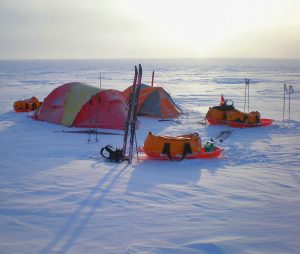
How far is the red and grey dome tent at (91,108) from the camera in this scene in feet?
37.8

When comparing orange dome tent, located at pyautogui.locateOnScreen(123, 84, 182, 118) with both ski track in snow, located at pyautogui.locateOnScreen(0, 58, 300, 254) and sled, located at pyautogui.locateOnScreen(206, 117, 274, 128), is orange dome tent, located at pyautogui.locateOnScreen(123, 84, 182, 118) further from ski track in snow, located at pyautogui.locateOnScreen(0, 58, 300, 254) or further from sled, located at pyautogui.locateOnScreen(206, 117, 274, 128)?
ski track in snow, located at pyautogui.locateOnScreen(0, 58, 300, 254)

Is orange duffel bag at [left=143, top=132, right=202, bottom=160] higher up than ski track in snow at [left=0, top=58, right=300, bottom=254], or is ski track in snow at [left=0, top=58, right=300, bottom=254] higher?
orange duffel bag at [left=143, top=132, right=202, bottom=160]

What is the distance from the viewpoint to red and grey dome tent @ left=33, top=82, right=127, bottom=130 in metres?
11.5

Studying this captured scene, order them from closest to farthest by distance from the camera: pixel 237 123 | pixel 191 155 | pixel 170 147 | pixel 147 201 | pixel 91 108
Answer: pixel 147 201 → pixel 170 147 → pixel 191 155 → pixel 91 108 → pixel 237 123

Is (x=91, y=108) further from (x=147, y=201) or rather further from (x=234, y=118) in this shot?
(x=147, y=201)

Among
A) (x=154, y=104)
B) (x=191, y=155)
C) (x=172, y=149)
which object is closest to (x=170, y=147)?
(x=172, y=149)

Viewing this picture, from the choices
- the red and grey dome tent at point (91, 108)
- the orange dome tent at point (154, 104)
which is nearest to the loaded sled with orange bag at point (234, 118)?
the orange dome tent at point (154, 104)

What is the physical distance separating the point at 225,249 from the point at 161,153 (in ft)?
12.7

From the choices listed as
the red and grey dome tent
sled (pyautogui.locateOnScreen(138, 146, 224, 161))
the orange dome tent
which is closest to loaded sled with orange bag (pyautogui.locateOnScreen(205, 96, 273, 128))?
the orange dome tent

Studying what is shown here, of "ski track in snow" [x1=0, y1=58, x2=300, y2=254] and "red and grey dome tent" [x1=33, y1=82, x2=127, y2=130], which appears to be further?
"red and grey dome tent" [x1=33, y1=82, x2=127, y2=130]

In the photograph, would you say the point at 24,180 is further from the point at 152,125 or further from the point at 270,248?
the point at 152,125

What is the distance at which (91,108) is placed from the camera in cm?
1155

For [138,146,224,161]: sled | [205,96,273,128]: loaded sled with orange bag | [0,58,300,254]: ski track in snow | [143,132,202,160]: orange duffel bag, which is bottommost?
[0,58,300,254]: ski track in snow

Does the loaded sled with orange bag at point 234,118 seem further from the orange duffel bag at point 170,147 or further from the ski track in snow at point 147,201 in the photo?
the orange duffel bag at point 170,147
